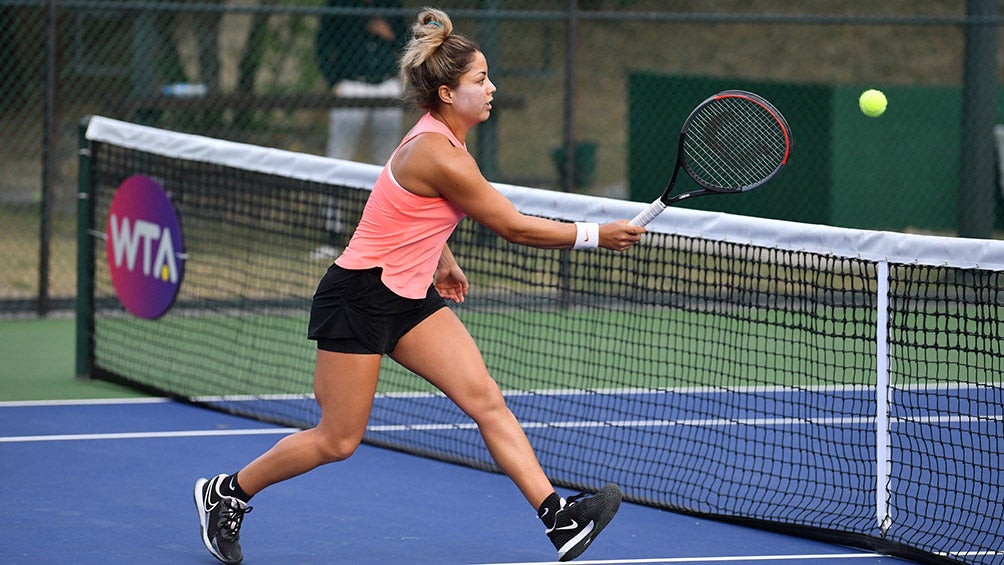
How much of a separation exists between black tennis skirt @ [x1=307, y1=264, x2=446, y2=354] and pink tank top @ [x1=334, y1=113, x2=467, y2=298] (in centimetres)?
3

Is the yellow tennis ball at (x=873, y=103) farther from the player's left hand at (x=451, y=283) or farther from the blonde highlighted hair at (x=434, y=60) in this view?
the blonde highlighted hair at (x=434, y=60)

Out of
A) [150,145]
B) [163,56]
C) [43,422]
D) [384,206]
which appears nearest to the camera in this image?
[384,206]

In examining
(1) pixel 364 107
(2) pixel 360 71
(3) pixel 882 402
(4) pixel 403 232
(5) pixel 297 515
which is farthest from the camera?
(2) pixel 360 71

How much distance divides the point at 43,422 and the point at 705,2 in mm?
21281

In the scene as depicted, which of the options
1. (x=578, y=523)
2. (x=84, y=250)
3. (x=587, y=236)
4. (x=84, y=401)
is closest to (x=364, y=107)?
(x=84, y=250)

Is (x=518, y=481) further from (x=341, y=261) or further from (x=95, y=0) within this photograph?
(x=95, y=0)

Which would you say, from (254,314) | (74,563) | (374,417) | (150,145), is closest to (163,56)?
(254,314)

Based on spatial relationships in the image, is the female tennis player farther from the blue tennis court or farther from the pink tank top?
the blue tennis court

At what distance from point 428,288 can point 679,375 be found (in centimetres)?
369

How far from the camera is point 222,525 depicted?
4520 mm

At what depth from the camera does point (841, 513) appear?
205 inches

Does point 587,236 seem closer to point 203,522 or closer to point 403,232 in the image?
point 403,232

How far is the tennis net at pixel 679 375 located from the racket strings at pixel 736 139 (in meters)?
0.52

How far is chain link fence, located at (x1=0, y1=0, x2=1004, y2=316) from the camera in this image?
34.4ft
